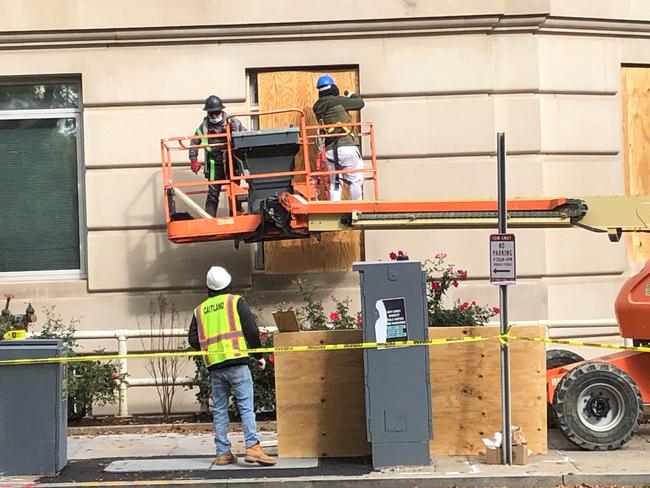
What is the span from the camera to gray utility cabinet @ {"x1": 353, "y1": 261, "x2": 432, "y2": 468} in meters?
8.45

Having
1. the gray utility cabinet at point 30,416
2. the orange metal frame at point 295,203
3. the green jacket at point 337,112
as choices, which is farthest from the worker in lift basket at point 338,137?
the gray utility cabinet at point 30,416

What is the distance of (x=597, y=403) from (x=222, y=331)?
3.67 metres

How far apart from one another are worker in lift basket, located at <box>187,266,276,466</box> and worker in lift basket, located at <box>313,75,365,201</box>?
10.7 feet

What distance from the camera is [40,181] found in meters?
13.0

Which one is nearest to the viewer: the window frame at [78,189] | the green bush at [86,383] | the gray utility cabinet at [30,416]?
the gray utility cabinet at [30,416]

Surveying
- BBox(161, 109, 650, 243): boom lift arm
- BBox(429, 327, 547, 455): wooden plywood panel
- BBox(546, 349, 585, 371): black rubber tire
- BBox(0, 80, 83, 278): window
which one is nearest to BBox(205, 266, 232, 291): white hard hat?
BBox(161, 109, 650, 243): boom lift arm

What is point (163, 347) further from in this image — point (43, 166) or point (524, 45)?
point (524, 45)

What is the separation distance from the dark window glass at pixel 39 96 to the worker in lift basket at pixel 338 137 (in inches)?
141

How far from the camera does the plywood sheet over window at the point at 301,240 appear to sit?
12.6 metres

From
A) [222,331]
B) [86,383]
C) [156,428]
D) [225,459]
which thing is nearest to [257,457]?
[225,459]

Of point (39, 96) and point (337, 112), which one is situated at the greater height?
point (39, 96)

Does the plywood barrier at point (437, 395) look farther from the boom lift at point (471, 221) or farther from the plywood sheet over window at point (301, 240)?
the plywood sheet over window at point (301, 240)

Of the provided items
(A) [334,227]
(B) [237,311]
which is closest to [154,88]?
(A) [334,227]

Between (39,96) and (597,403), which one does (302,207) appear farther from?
(39,96)
